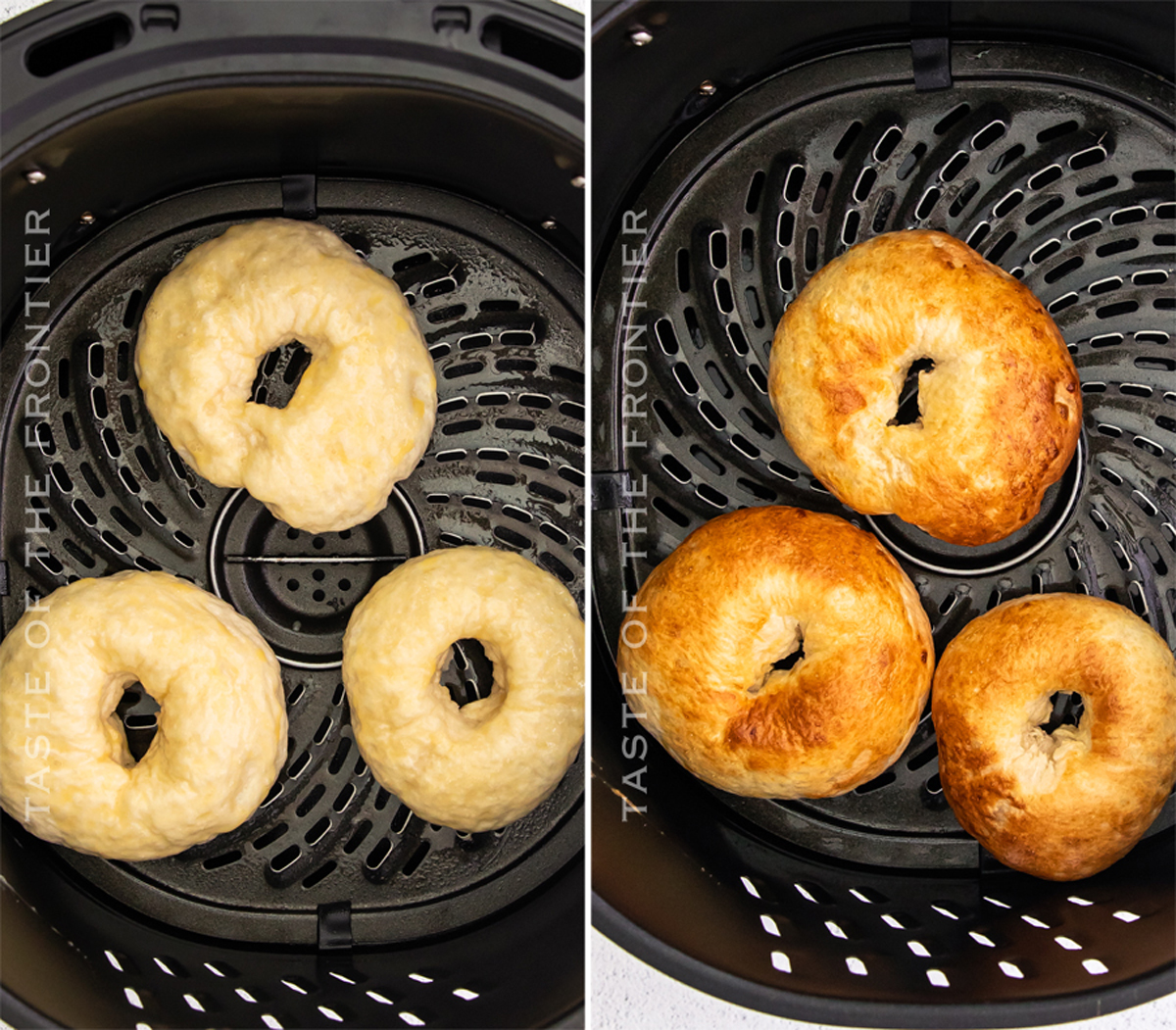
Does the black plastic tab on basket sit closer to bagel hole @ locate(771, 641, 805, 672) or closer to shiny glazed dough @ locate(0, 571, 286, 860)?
shiny glazed dough @ locate(0, 571, 286, 860)

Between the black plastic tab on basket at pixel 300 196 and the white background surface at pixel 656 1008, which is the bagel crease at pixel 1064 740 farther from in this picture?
the black plastic tab on basket at pixel 300 196

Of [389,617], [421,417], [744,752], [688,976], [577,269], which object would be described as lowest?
[688,976]

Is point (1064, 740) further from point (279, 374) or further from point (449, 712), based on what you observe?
point (279, 374)

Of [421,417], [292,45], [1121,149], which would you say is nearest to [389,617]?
[421,417]

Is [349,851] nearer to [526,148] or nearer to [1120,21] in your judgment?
[526,148]

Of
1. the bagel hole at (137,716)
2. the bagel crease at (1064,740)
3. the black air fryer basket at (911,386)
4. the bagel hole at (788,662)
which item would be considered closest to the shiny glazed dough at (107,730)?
the bagel hole at (137,716)
